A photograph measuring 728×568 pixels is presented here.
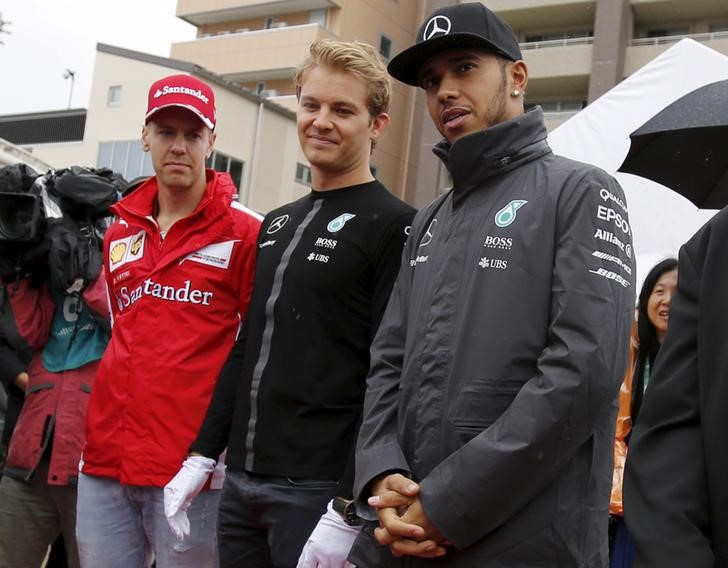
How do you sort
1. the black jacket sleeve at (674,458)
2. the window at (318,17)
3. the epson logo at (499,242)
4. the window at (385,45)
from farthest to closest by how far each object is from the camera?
the window at (385,45) → the window at (318,17) → the epson logo at (499,242) → the black jacket sleeve at (674,458)

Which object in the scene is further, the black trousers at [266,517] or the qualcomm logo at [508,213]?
the black trousers at [266,517]

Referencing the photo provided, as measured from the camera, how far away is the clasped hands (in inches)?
79.2

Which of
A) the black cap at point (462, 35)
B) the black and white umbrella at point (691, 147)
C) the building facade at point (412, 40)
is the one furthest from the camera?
the building facade at point (412, 40)

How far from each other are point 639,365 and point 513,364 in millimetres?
2534

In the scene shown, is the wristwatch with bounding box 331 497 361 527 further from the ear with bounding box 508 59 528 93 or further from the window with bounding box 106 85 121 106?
the window with bounding box 106 85 121 106

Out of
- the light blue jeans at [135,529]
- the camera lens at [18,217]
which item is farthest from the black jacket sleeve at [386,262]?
the camera lens at [18,217]

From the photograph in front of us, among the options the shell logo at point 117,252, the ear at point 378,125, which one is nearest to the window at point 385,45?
the shell logo at point 117,252

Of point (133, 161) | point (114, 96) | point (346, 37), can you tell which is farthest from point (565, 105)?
point (114, 96)

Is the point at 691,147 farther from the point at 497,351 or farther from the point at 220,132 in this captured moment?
the point at 220,132

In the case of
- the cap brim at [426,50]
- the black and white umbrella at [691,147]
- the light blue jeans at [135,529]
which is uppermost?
the black and white umbrella at [691,147]

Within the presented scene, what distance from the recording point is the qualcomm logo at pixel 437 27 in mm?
2449

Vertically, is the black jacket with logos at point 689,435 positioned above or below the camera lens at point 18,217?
below

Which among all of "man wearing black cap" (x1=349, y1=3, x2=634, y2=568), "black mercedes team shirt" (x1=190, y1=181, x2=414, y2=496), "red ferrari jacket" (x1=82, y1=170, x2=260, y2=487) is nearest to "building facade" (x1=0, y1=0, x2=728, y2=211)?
"red ferrari jacket" (x1=82, y1=170, x2=260, y2=487)

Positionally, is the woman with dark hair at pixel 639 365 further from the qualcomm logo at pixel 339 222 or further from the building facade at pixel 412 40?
the building facade at pixel 412 40
